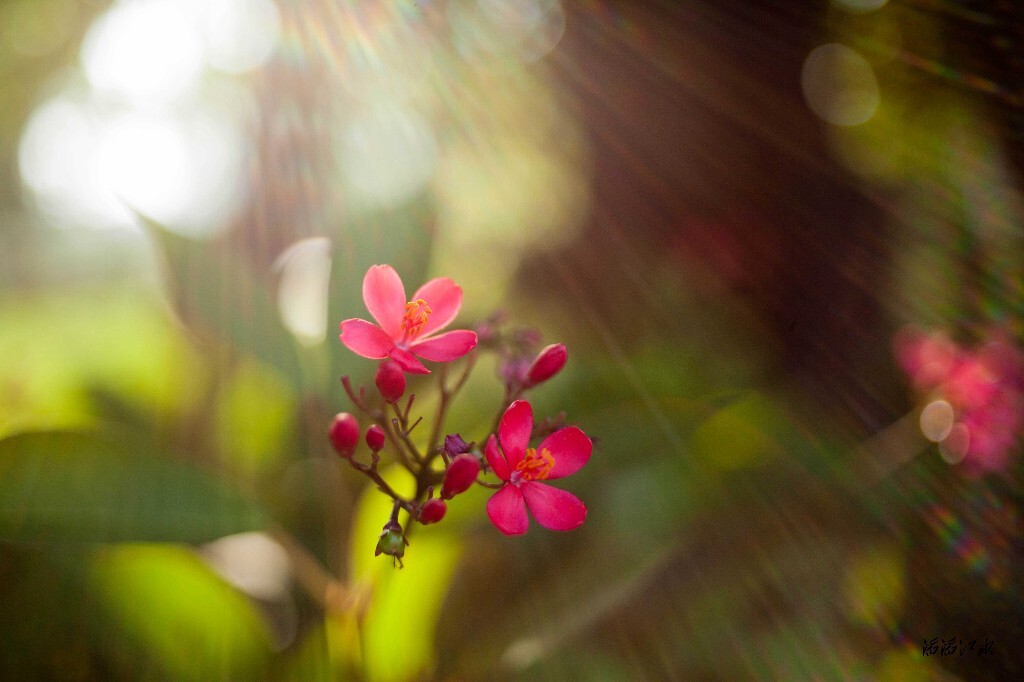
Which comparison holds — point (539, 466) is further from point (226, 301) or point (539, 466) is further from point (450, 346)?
point (226, 301)

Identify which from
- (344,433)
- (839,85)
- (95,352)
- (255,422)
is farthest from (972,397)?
(95,352)

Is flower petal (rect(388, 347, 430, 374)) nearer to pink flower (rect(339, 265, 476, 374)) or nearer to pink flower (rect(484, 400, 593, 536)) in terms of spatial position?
pink flower (rect(339, 265, 476, 374))

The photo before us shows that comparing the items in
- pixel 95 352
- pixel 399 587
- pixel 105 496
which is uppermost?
pixel 105 496

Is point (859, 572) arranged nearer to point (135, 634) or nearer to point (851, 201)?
point (851, 201)

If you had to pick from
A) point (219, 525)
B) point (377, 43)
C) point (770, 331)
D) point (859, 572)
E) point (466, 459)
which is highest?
point (377, 43)

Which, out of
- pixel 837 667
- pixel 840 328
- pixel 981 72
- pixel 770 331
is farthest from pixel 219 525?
pixel 981 72

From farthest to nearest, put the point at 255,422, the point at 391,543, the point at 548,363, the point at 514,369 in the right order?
the point at 255,422
the point at 514,369
the point at 548,363
the point at 391,543

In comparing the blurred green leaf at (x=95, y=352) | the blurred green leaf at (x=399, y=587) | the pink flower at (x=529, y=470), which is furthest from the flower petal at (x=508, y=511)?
the blurred green leaf at (x=95, y=352)
